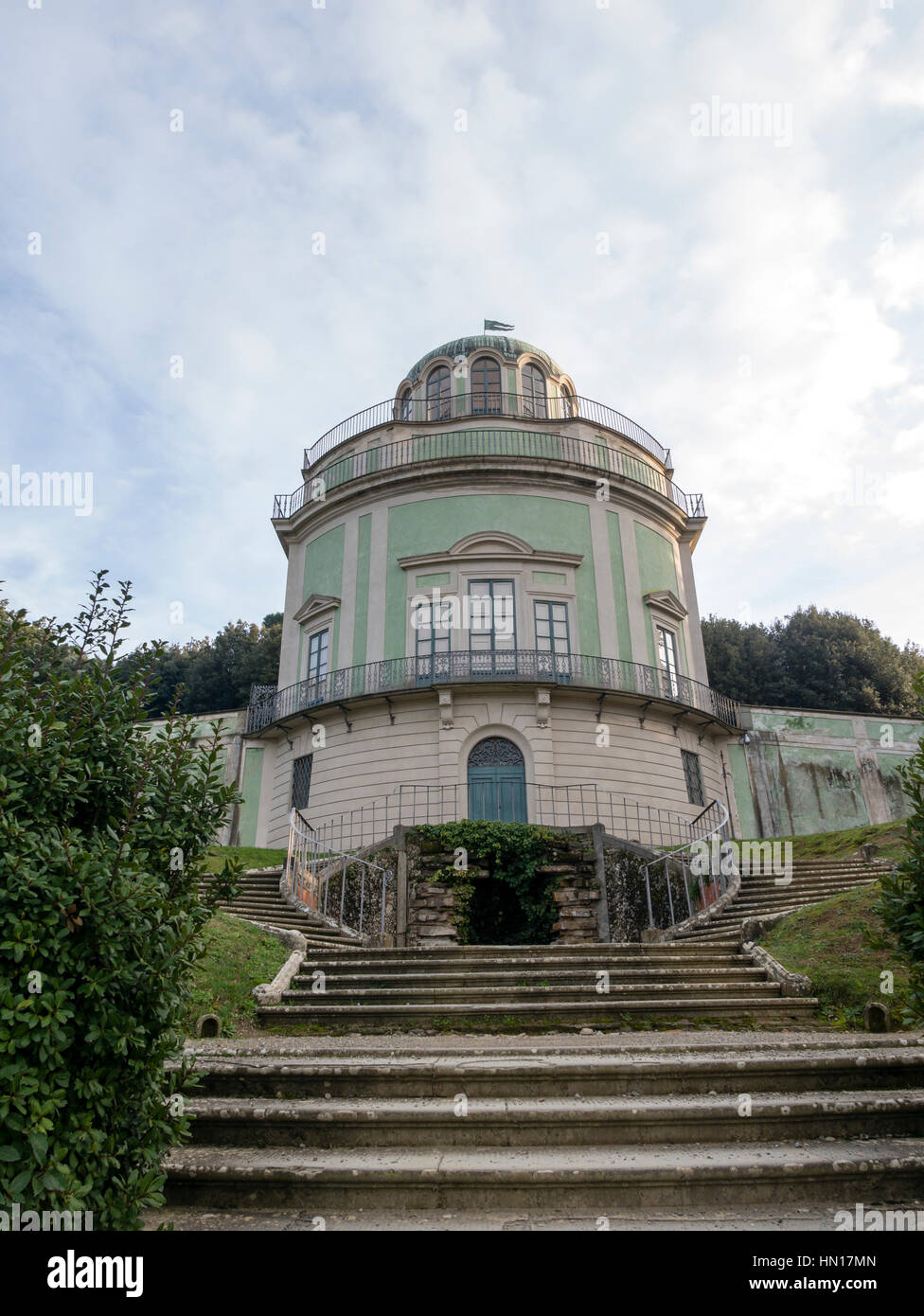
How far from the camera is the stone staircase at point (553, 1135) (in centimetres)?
357

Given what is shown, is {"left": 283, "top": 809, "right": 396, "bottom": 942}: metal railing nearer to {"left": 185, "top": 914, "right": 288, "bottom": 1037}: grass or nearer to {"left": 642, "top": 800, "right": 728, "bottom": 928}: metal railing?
{"left": 185, "top": 914, "right": 288, "bottom": 1037}: grass

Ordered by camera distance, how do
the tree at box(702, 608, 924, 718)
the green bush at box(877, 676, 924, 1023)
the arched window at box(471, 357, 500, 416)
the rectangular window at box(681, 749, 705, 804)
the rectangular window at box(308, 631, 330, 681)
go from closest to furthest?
the green bush at box(877, 676, 924, 1023) → the rectangular window at box(681, 749, 705, 804) → the rectangular window at box(308, 631, 330, 681) → the arched window at box(471, 357, 500, 416) → the tree at box(702, 608, 924, 718)

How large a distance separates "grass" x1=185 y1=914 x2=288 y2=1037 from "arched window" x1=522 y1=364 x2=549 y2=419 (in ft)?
65.8

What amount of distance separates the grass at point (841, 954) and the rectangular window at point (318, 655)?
15.5 m

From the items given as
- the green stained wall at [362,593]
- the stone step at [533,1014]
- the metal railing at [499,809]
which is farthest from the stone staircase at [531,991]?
the green stained wall at [362,593]

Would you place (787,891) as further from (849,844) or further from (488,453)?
(488,453)

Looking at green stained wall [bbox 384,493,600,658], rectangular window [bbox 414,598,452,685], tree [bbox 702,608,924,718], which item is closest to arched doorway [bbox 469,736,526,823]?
rectangular window [bbox 414,598,452,685]

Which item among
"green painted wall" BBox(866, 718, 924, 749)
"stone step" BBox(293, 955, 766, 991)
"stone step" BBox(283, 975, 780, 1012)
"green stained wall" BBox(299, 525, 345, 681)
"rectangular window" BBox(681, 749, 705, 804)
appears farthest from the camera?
"green painted wall" BBox(866, 718, 924, 749)

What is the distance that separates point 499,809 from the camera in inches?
795

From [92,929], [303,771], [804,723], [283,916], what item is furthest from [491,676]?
[92,929]

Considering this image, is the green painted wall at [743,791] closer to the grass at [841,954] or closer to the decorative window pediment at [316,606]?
the decorative window pediment at [316,606]

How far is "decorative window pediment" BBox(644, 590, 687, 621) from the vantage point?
23.8 meters

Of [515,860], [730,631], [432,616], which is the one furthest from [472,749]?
[730,631]
